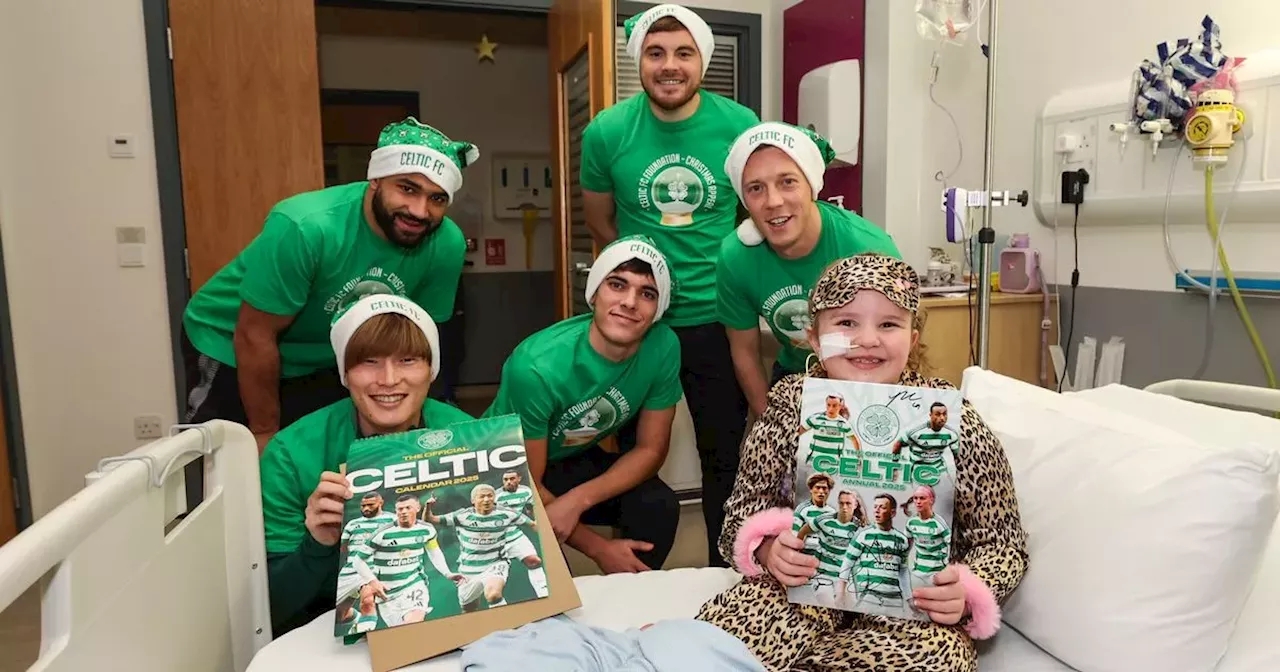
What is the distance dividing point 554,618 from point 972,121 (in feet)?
7.50

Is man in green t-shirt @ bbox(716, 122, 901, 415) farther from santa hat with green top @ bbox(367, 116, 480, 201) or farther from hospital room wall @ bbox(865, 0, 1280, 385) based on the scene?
hospital room wall @ bbox(865, 0, 1280, 385)

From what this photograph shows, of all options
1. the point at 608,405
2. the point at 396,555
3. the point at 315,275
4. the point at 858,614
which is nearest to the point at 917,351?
the point at 858,614

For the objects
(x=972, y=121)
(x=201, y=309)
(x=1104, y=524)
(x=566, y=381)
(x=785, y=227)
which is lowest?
(x=1104, y=524)

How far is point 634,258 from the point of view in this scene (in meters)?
1.79

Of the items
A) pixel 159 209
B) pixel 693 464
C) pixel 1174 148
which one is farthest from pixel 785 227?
pixel 159 209

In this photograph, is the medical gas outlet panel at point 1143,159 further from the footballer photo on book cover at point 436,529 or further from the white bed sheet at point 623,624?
the footballer photo on book cover at point 436,529

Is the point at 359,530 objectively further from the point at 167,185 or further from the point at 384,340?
the point at 167,185

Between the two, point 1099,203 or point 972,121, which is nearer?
point 1099,203

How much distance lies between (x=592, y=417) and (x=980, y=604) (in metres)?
0.95

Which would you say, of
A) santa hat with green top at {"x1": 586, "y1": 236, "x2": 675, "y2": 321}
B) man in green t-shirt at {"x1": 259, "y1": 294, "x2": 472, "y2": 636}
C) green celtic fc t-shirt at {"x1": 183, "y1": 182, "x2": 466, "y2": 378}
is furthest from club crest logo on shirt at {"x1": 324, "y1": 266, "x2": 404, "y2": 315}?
santa hat with green top at {"x1": 586, "y1": 236, "x2": 675, "y2": 321}

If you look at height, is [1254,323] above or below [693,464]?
above

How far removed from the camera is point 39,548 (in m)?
0.78

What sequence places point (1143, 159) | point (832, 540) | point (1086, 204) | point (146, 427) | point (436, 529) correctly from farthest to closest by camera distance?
point (146, 427), point (1086, 204), point (1143, 159), point (436, 529), point (832, 540)

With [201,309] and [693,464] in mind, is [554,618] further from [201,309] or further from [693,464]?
[693,464]
